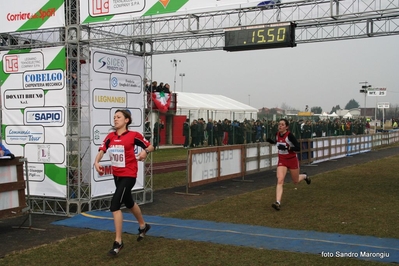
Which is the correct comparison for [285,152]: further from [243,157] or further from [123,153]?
[243,157]

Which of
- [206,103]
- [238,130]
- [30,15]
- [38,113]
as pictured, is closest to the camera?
[38,113]

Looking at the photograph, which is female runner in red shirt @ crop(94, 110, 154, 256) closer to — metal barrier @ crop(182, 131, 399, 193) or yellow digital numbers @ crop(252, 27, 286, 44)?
yellow digital numbers @ crop(252, 27, 286, 44)

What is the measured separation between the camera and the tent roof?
44.5m

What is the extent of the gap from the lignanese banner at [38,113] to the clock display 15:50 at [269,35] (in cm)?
436

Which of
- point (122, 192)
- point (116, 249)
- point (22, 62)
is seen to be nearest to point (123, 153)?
point (122, 192)

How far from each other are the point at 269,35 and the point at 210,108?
35106mm

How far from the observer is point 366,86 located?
50.2m

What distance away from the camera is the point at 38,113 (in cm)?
1133

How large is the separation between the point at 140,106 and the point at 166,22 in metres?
2.21

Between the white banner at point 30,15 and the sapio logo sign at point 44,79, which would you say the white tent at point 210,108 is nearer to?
the white banner at point 30,15

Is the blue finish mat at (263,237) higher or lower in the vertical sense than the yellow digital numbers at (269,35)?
lower

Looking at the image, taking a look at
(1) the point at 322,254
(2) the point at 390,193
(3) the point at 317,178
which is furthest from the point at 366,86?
(1) the point at 322,254

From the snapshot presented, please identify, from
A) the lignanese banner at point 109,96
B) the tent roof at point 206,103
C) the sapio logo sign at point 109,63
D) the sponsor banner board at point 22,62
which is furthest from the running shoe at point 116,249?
the tent roof at point 206,103

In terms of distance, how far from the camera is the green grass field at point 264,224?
282 inches
